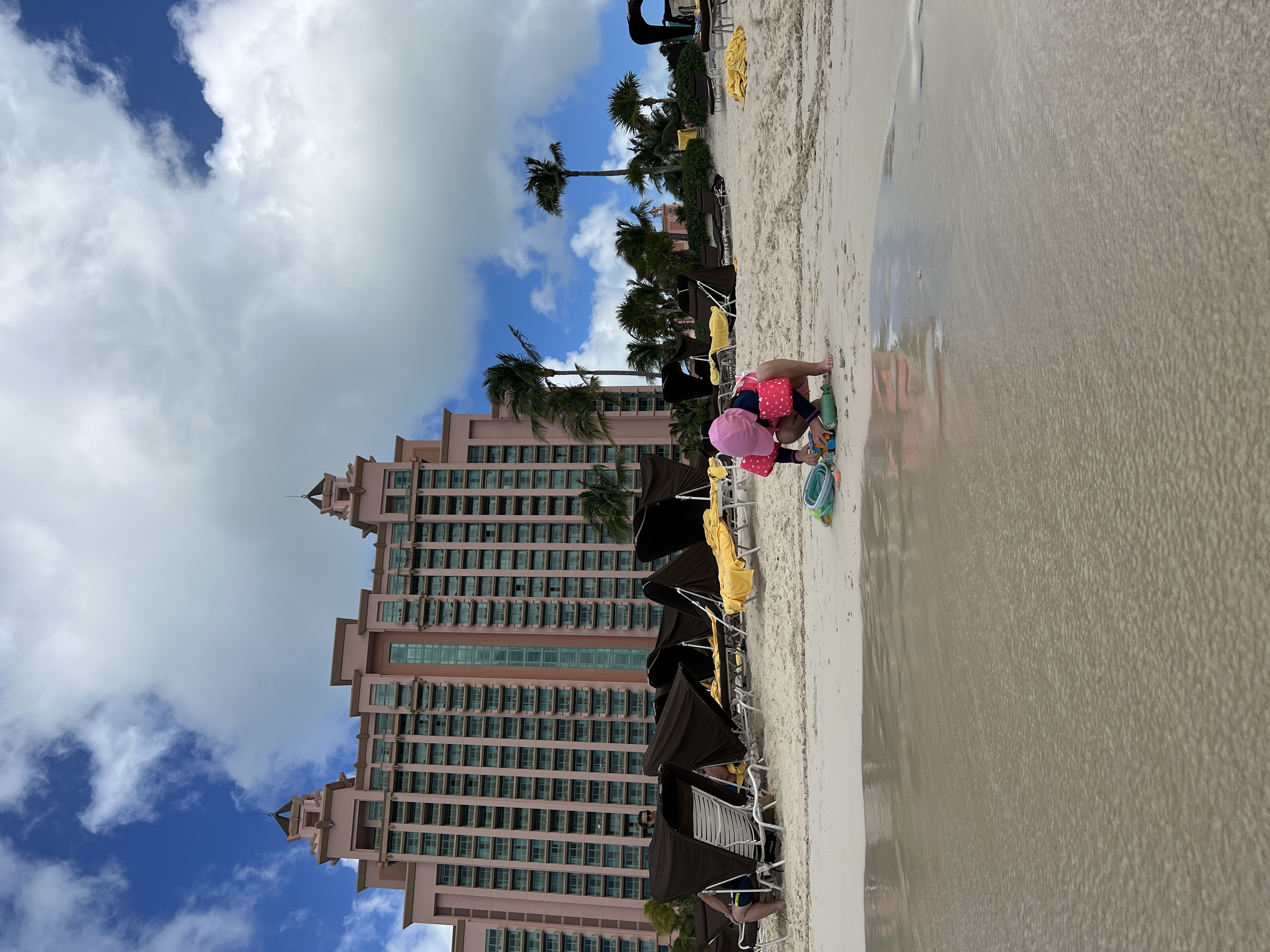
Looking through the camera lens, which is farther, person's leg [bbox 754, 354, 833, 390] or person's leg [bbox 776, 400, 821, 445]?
person's leg [bbox 776, 400, 821, 445]

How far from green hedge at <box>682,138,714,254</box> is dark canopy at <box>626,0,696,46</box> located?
3.17 metres

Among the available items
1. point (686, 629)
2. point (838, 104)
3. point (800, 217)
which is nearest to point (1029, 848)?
point (838, 104)

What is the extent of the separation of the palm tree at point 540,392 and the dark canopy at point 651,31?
1269 cm

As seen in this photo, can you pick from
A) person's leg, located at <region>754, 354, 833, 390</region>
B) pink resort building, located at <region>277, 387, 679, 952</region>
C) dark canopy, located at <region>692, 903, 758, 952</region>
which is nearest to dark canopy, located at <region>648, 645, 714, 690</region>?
dark canopy, located at <region>692, 903, 758, 952</region>

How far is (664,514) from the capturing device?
15398mm

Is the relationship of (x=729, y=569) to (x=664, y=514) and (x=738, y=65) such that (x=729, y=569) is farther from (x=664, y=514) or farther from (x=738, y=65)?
(x=738, y=65)

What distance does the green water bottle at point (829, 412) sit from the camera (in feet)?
21.2

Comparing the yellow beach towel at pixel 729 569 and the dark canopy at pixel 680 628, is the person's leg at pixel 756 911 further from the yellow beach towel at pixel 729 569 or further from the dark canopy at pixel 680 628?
the dark canopy at pixel 680 628

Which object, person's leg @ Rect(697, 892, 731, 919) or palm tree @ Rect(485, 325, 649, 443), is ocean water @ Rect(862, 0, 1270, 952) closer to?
person's leg @ Rect(697, 892, 731, 919)

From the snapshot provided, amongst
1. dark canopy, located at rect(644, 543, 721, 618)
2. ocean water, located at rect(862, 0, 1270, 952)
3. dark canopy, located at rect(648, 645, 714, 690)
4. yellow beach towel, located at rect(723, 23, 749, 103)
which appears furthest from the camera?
dark canopy, located at rect(648, 645, 714, 690)

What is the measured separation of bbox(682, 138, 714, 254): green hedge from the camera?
23.3 metres

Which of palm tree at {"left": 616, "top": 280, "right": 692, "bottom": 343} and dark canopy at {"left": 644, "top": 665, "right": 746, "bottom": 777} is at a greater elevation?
palm tree at {"left": 616, "top": 280, "right": 692, "bottom": 343}

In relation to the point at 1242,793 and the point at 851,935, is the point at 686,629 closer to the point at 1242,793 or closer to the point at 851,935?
the point at 851,935

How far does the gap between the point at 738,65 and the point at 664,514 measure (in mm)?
8132
